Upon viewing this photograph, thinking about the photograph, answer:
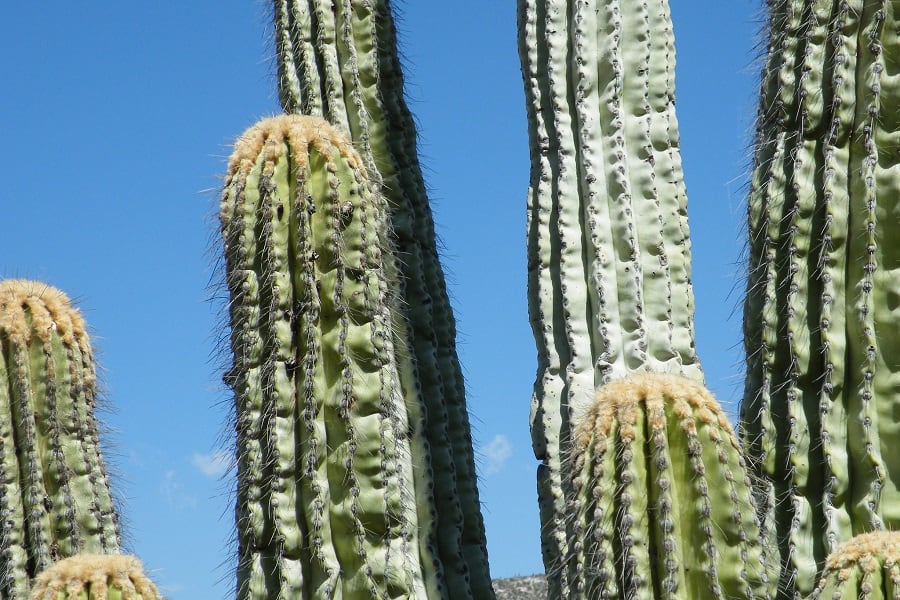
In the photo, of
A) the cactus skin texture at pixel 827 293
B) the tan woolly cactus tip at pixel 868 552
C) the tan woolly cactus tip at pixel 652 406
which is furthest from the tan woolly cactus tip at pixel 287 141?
the tan woolly cactus tip at pixel 868 552

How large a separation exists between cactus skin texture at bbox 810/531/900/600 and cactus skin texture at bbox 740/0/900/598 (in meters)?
0.52

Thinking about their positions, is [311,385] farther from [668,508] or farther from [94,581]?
[668,508]

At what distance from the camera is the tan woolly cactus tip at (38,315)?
562 cm

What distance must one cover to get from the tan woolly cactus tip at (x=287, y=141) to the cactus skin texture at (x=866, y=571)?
1.84m

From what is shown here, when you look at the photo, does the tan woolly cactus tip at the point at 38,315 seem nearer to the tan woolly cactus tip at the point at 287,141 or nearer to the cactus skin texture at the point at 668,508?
the tan woolly cactus tip at the point at 287,141

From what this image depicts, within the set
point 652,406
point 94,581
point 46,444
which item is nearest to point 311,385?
point 94,581

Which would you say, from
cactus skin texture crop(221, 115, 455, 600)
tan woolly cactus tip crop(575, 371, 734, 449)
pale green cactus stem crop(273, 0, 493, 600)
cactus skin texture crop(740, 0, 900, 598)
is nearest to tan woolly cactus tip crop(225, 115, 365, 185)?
cactus skin texture crop(221, 115, 455, 600)

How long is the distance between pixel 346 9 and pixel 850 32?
2390 millimetres

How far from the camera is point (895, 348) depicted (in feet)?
12.3

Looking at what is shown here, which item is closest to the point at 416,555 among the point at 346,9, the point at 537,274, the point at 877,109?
the point at 537,274

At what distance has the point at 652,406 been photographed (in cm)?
336

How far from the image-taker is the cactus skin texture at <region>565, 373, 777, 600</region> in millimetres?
3281

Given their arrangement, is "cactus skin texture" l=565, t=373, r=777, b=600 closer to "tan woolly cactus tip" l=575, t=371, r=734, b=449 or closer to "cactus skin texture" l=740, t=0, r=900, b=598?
"tan woolly cactus tip" l=575, t=371, r=734, b=449

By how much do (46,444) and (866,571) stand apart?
358cm
